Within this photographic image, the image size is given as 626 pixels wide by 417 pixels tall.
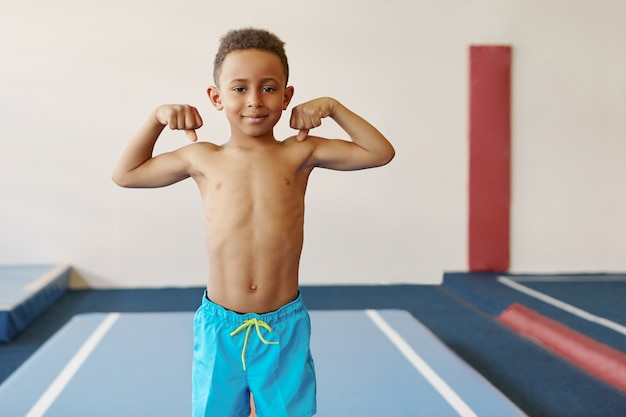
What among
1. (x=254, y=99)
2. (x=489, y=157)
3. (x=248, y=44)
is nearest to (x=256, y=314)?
(x=254, y=99)

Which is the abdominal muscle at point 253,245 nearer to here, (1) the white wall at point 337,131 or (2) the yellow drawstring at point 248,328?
(2) the yellow drawstring at point 248,328

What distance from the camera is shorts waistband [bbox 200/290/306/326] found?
5.95 feet

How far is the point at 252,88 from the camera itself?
5.58 ft

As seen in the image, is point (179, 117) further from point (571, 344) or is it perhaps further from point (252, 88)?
point (571, 344)

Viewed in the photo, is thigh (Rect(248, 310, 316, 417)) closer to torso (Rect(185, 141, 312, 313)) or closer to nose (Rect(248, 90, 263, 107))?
torso (Rect(185, 141, 312, 313))

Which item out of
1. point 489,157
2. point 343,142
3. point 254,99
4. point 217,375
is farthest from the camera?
point 489,157

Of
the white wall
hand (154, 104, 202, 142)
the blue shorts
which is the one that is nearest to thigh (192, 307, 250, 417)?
the blue shorts

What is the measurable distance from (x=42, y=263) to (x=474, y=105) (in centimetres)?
385

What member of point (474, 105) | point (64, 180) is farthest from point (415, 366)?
point (64, 180)

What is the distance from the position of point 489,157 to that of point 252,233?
4320mm

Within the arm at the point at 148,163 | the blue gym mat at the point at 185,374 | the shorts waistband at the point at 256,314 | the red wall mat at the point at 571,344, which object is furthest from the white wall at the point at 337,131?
the shorts waistband at the point at 256,314

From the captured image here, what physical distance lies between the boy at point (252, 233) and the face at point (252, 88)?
0.02 metres

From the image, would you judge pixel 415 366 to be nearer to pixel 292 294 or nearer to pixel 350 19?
pixel 292 294

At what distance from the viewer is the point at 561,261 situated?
5879 millimetres
